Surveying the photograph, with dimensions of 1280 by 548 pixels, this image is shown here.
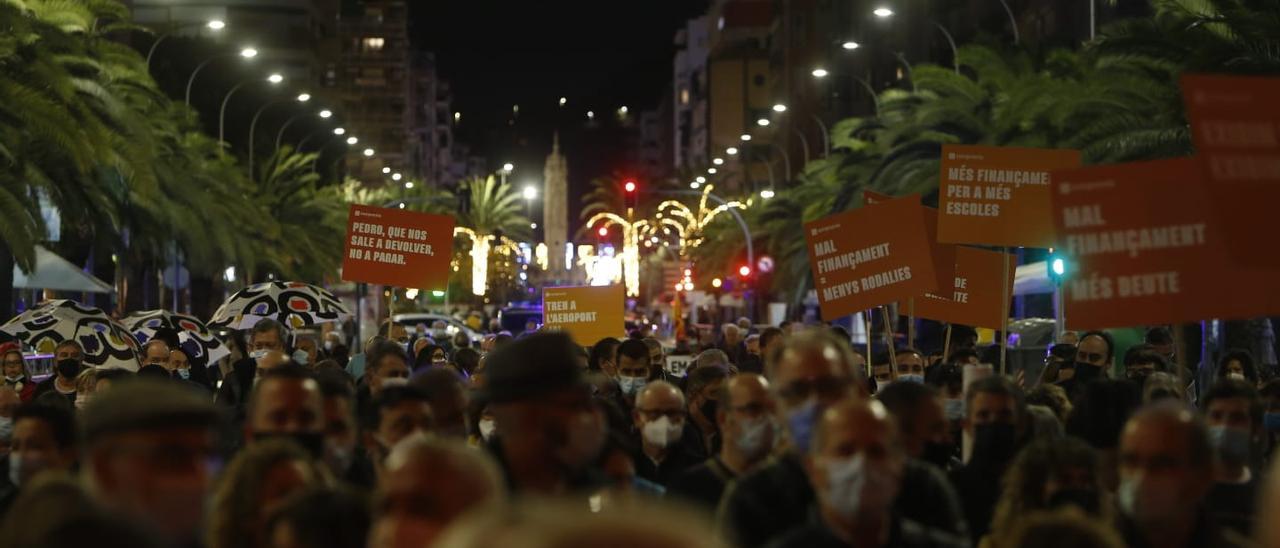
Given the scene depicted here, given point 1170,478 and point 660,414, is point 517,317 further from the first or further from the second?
point 1170,478

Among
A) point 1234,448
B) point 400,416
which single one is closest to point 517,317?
point 1234,448

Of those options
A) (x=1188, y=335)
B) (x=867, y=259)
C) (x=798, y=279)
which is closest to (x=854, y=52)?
(x=798, y=279)

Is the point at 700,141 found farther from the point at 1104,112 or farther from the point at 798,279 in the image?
the point at 1104,112

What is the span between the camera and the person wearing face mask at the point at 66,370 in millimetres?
14109

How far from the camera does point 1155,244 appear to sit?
8.53 m

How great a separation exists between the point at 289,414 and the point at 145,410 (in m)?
1.89

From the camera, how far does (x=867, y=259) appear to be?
13453mm

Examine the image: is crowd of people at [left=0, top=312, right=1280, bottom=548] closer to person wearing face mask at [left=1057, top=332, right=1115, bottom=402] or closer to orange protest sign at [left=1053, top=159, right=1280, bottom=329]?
orange protest sign at [left=1053, top=159, right=1280, bottom=329]

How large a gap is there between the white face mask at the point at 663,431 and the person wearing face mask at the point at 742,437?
1.58 metres

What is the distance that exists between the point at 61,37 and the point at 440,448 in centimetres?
2244

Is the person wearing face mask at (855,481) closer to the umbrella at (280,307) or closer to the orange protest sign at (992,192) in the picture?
the orange protest sign at (992,192)

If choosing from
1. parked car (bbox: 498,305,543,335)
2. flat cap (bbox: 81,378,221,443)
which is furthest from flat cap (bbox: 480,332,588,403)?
parked car (bbox: 498,305,543,335)

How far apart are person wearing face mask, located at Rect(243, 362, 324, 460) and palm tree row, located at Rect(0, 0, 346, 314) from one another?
17.4 m

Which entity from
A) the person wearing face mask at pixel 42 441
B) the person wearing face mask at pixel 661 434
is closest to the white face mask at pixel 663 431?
the person wearing face mask at pixel 661 434
